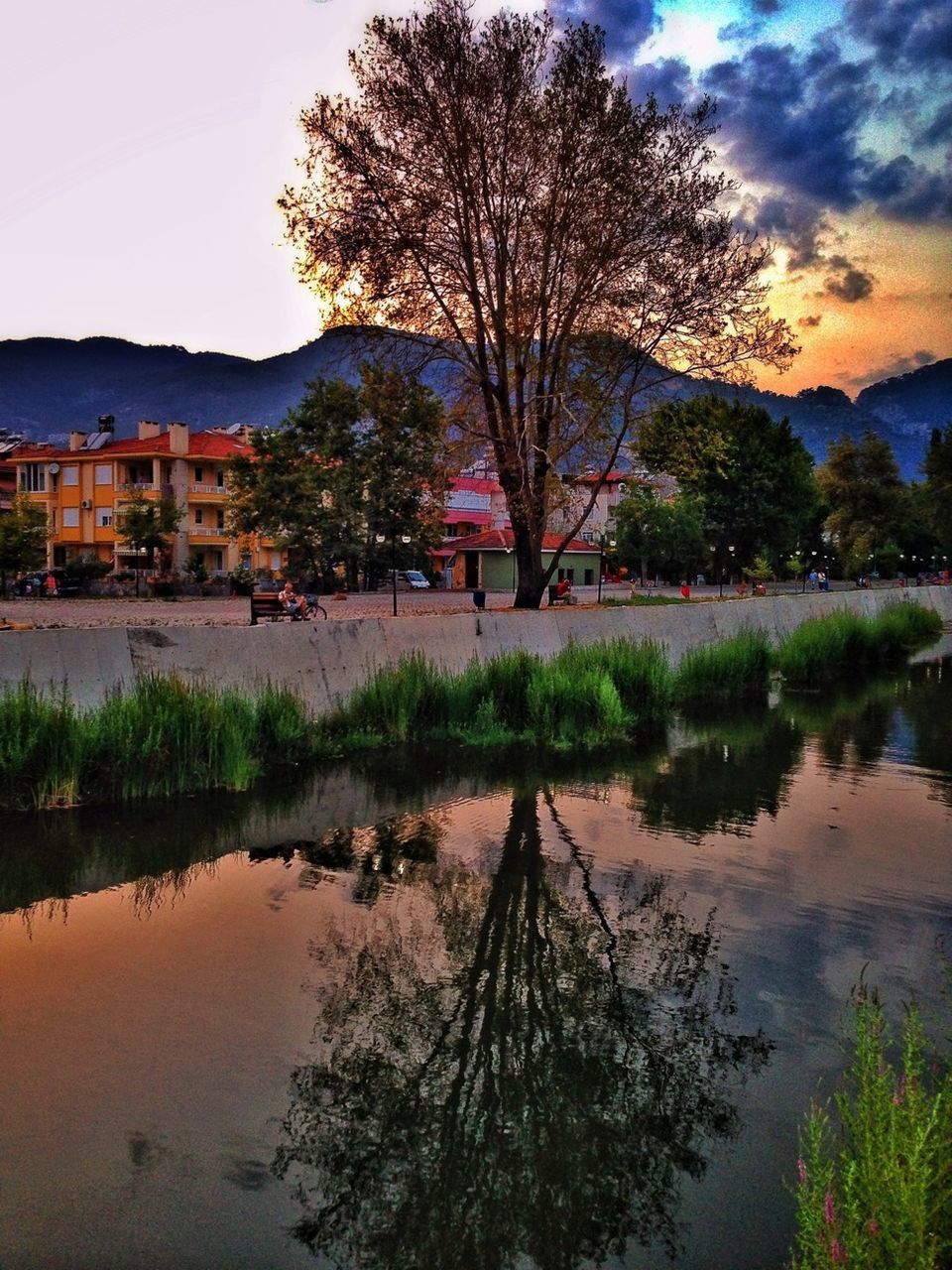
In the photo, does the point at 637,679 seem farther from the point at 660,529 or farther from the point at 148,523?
the point at 660,529

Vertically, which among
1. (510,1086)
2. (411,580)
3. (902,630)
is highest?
(411,580)

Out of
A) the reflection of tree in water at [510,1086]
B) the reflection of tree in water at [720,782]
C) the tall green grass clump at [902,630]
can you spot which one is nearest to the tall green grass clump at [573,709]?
the reflection of tree in water at [720,782]

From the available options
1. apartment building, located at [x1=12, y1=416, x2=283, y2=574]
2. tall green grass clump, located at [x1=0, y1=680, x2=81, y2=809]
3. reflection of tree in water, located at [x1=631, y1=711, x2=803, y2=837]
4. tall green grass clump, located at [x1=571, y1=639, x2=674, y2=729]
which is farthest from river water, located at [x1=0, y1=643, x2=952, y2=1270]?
apartment building, located at [x1=12, y1=416, x2=283, y2=574]

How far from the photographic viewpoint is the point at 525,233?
25.6 metres

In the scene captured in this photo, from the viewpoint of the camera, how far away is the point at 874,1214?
9.07 ft

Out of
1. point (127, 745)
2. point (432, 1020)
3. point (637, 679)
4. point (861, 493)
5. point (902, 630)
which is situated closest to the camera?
point (432, 1020)

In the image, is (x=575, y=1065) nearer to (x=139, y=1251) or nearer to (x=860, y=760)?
(x=139, y=1251)

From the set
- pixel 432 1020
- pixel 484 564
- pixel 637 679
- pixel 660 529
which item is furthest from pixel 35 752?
pixel 660 529

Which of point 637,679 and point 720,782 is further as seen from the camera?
point 637,679

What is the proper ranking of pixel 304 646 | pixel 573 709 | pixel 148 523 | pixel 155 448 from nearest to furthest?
pixel 304 646, pixel 573 709, pixel 148 523, pixel 155 448

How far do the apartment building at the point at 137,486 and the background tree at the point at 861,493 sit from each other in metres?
52.9

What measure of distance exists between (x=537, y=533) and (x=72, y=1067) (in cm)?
2396

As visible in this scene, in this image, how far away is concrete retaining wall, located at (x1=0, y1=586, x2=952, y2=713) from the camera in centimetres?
1081

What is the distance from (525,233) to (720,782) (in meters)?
17.5
